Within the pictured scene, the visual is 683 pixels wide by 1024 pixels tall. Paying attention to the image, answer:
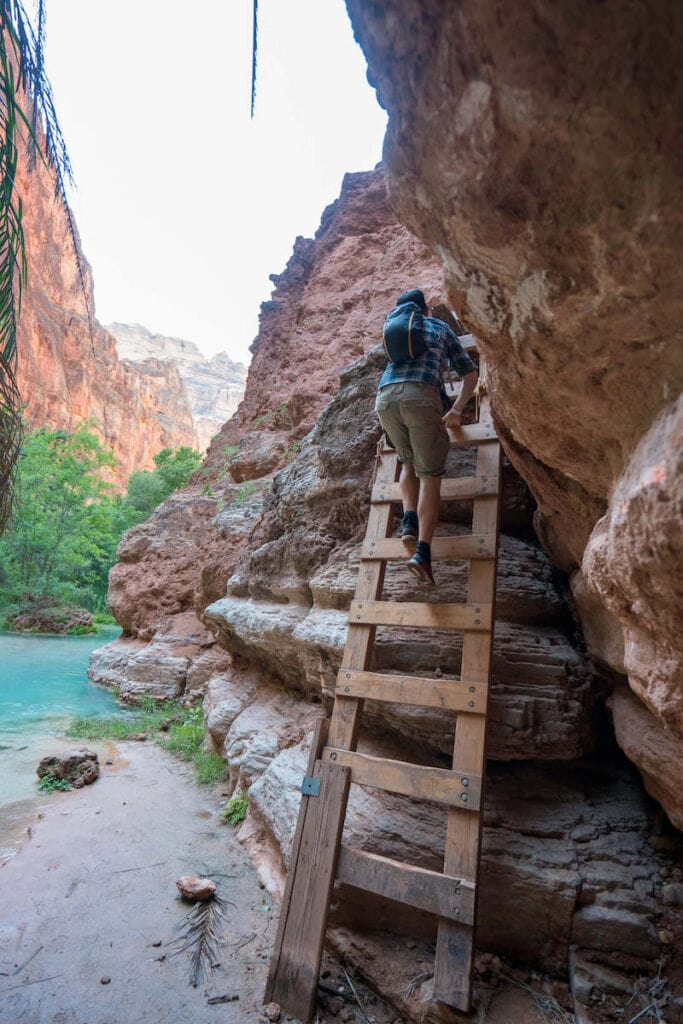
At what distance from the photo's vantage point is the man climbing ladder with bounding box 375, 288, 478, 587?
315cm

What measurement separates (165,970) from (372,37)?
12.6 ft

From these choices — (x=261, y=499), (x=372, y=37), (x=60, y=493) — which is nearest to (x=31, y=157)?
(x=372, y=37)

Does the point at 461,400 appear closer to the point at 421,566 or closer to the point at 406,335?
the point at 406,335

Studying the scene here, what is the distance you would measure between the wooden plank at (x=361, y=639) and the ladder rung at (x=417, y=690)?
74 millimetres

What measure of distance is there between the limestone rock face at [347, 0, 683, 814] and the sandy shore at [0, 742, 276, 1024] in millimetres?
2387

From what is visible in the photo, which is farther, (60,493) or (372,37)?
(60,493)

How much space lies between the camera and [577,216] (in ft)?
4.72

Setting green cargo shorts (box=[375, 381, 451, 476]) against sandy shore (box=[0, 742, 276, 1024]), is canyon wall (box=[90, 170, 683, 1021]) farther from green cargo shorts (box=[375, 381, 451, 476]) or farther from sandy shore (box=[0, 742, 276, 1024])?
green cargo shorts (box=[375, 381, 451, 476])

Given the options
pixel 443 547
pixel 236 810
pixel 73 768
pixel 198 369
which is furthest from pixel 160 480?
pixel 198 369

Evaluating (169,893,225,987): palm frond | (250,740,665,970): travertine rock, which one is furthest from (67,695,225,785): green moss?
(250,740,665,970): travertine rock

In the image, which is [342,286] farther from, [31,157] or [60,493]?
[60,493]

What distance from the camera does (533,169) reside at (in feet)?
4.69

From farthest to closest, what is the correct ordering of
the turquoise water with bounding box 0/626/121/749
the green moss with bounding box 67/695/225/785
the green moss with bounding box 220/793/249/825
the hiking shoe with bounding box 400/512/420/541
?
1. the turquoise water with bounding box 0/626/121/749
2. the green moss with bounding box 67/695/225/785
3. the green moss with bounding box 220/793/249/825
4. the hiking shoe with bounding box 400/512/420/541

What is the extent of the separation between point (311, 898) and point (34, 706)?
655 cm
